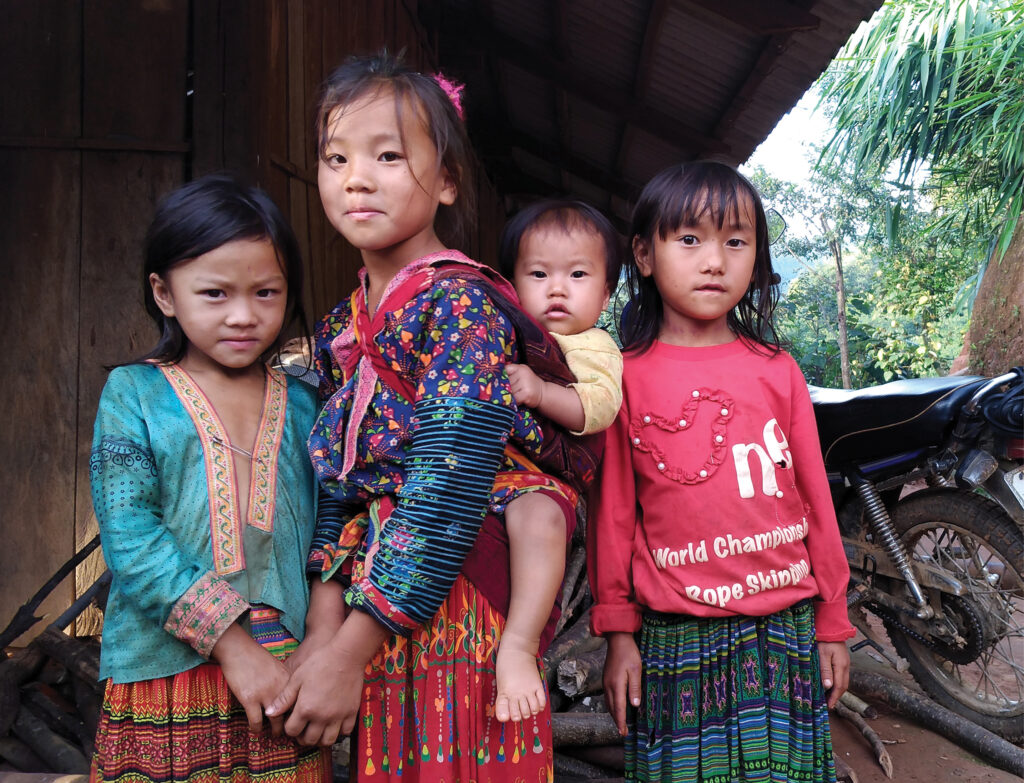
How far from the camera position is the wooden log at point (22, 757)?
7.82 feet

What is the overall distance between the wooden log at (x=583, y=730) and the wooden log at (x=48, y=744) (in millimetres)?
1311

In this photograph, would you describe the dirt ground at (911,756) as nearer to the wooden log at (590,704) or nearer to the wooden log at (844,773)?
the wooden log at (844,773)

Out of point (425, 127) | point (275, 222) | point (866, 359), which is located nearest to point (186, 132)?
point (275, 222)

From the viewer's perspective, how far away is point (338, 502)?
140 centimetres

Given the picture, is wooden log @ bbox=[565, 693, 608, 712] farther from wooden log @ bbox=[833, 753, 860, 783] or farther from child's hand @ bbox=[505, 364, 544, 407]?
child's hand @ bbox=[505, 364, 544, 407]

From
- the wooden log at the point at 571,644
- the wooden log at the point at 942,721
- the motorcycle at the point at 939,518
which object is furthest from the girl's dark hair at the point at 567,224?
the wooden log at the point at 942,721

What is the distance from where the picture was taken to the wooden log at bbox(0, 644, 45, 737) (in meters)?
2.48

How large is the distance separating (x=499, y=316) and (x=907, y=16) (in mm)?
11858

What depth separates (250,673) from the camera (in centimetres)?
120

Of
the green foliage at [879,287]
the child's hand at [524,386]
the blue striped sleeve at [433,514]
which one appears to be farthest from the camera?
the green foliage at [879,287]

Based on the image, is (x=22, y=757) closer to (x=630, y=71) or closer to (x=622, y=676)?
(x=622, y=676)

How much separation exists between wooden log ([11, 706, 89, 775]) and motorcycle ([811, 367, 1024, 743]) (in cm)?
288

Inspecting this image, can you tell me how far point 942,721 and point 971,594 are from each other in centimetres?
53

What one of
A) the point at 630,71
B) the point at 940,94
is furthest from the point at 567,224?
the point at 940,94
